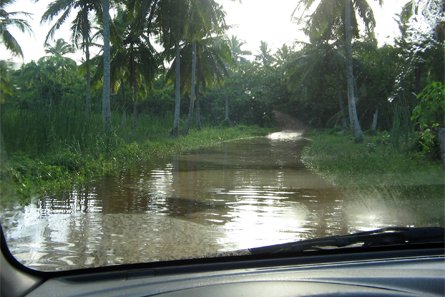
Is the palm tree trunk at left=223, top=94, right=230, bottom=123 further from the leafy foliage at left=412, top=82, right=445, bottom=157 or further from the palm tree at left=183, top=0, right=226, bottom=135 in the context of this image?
Result: the leafy foliage at left=412, top=82, right=445, bottom=157

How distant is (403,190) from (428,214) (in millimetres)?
1925

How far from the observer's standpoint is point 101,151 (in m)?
12.9

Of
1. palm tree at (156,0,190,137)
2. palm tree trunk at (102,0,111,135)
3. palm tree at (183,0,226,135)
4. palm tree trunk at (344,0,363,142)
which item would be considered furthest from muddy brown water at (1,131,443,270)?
palm tree at (156,0,190,137)

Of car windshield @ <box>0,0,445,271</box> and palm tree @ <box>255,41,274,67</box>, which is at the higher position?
palm tree @ <box>255,41,274,67</box>

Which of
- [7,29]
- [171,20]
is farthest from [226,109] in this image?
[7,29]

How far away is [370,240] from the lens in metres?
2.56

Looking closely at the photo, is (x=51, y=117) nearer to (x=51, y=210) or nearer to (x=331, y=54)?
(x=51, y=210)

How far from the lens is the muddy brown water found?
151 inches

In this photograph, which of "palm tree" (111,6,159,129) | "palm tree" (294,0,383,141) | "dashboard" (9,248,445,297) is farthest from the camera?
"palm tree" (111,6,159,129)

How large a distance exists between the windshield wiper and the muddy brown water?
0.54m

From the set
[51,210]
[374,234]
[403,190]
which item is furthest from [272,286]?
[403,190]

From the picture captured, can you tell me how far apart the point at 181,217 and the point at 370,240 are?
13.3 feet

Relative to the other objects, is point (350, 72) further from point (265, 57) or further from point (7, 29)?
point (265, 57)

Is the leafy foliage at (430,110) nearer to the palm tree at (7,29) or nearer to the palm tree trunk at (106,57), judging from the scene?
the palm tree at (7,29)
